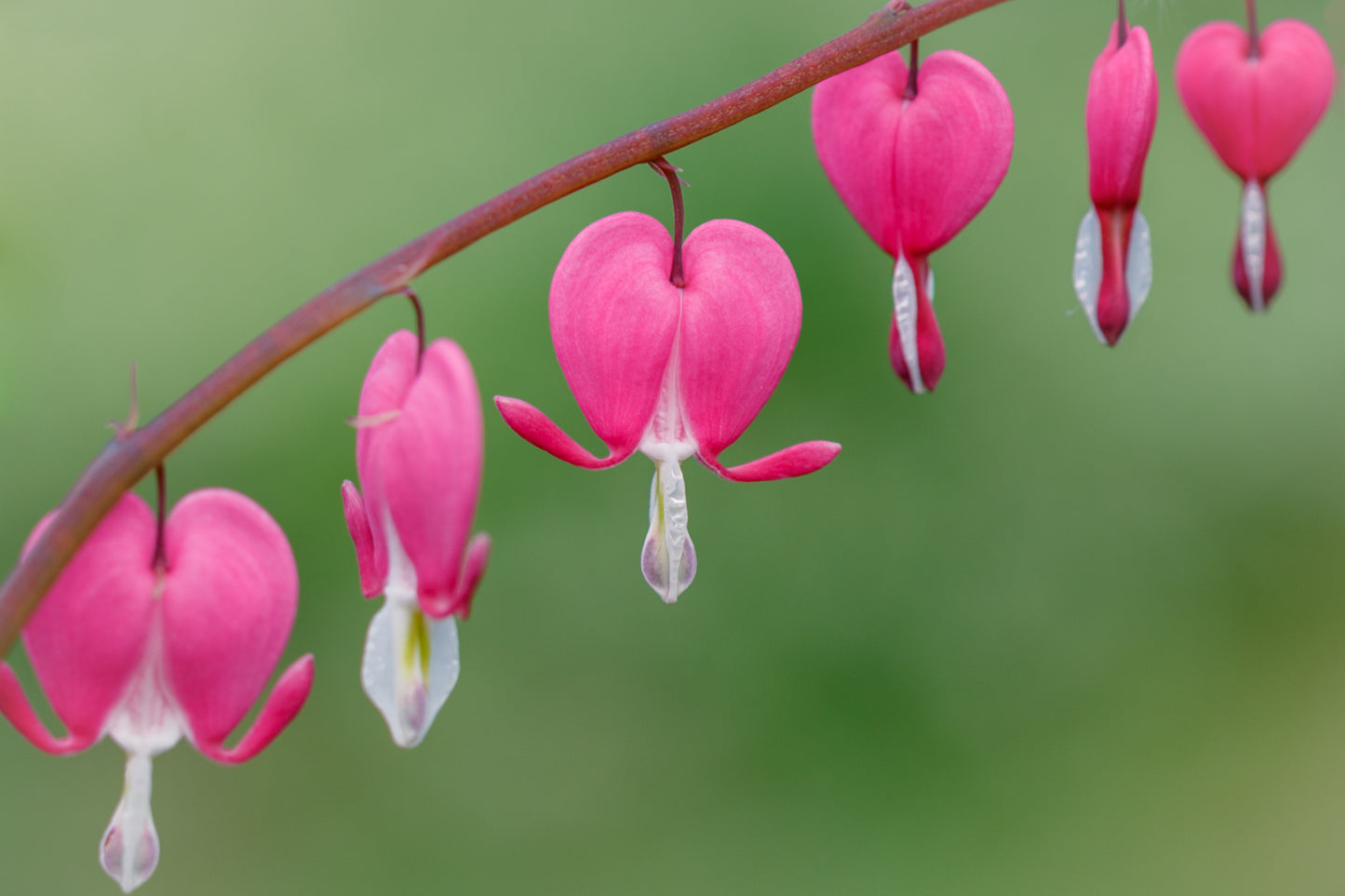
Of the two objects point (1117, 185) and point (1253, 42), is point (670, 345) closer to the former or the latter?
point (1117, 185)

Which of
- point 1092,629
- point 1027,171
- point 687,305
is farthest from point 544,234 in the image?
point 687,305

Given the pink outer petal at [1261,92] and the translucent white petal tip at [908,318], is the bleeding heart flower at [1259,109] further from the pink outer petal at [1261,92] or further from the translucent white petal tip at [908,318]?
the translucent white petal tip at [908,318]

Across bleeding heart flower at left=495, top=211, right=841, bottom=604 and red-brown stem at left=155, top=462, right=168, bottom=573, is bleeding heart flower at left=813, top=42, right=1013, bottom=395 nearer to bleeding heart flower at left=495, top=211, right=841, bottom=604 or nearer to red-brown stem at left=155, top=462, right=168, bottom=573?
bleeding heart flower at left=495, top=211, right=841, bottom=604

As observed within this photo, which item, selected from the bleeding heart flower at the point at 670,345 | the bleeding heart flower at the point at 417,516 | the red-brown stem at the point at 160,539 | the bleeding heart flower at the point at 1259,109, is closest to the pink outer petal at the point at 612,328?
the bleeding heart flower at the point at 670,345

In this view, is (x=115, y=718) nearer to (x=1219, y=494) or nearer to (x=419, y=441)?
(x=419, y=441)

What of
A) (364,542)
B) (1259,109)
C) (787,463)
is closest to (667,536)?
(787,463)

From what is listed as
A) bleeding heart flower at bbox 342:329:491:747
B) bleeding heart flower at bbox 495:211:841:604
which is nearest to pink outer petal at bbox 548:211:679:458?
bleeding heart flower at bbox 495:211:841:604
